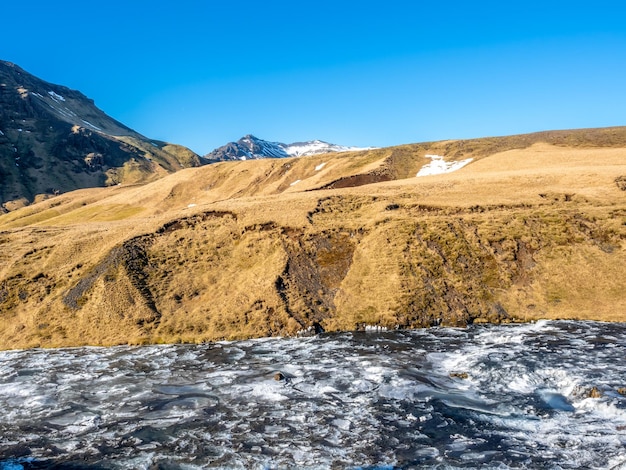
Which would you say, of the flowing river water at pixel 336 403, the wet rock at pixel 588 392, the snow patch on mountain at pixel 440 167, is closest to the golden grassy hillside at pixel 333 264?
the flowing river water at pixel 336 403

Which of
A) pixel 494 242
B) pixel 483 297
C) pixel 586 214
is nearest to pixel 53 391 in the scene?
pixel 483 297

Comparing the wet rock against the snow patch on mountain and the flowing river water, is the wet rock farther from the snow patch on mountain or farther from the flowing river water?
the snow patch on mountain

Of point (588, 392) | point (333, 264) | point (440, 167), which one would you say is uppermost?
point (440, 167)

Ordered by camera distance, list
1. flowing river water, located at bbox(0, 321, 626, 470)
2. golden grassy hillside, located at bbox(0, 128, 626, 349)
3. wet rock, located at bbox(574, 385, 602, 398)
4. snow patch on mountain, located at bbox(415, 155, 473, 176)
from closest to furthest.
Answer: flowing river water, located at bbox(0, 321, 626, 470) < wet rock, located at bbox(574, 385, 602, 398) < golden grassy hillside, located at bbox(0, 128, 626, 349) < snow patch on mountain, located at bbox(415, 155, 473, 176)

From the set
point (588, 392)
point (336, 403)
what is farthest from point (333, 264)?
point (588, 392)

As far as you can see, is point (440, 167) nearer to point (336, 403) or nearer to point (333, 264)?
point (333, 264)

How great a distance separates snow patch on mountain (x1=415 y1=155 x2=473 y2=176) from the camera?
97.1m

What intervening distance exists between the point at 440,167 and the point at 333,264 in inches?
2583

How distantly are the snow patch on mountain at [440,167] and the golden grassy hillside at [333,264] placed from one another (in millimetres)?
36085

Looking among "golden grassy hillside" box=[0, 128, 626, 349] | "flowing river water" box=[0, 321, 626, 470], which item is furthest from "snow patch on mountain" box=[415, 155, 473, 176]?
"flowing river water" box=[0, 321, 626, 470]

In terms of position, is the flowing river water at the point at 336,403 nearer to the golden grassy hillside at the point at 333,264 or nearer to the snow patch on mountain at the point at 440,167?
the golden grassy hillside at the point at 333,264

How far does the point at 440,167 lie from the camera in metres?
100

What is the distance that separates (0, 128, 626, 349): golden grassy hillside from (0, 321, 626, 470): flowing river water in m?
4.00

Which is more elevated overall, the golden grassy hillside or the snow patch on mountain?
the snow patch on mountain
